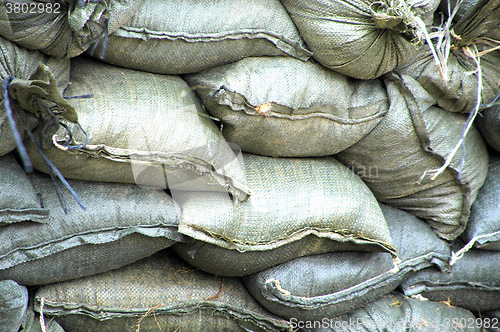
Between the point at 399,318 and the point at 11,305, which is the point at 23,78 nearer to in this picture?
the point at 11,305

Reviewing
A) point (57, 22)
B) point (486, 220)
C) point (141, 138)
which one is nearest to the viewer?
point (57, 22)

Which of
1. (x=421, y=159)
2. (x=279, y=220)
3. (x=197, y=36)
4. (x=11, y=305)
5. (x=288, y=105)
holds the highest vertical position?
(x=197, y=36)

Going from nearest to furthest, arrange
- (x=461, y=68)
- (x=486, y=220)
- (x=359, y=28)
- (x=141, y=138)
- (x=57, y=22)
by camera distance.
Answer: (x=57, y=22)
(x=141, y=138)
(x=359, y=28)
(x=461, y=68)
(x=486, y=220)

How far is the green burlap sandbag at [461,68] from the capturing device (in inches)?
49.7

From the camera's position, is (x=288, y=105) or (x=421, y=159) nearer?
(x=288, y=105)

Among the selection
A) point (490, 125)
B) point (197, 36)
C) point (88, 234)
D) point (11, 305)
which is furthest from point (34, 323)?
point (490, 125)

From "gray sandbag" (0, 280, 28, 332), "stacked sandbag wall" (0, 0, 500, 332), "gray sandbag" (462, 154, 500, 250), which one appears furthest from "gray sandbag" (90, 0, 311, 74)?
"gray sandbag" (462, 154, 500, 250)

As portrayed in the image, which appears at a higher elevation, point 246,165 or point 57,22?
point 57,22

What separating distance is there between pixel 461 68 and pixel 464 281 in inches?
26.1

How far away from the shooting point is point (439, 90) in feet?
4.32

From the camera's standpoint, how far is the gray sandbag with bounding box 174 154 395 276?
1139 mm

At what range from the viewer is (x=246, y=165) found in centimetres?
122

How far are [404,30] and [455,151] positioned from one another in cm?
40

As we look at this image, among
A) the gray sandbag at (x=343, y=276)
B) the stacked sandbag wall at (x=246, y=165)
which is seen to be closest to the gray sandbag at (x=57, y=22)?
the stacked sandbag wall at (x=246, y=165)
